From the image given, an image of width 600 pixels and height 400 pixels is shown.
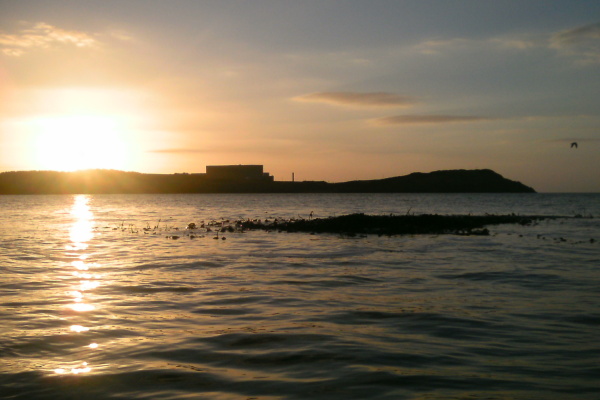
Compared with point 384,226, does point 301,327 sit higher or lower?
lower

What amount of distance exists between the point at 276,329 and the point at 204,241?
2190 cm

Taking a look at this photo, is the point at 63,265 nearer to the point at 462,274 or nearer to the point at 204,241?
the point at 204,241

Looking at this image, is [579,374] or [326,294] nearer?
[579,374]

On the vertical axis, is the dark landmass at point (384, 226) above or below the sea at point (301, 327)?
above

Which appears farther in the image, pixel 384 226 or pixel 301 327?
pixel 384 226

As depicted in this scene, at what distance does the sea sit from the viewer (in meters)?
8.52

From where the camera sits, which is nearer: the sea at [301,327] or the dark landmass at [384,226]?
the sea at [301,327]

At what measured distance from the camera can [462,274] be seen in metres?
19.6

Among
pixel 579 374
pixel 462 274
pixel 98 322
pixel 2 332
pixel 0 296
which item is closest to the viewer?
pixel 579 374

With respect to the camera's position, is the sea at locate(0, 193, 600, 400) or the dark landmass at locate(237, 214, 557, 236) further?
the dark landmass at locate(237, 214, 557, 236)

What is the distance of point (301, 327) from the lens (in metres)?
12.0

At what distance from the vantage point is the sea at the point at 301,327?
852 centimetres

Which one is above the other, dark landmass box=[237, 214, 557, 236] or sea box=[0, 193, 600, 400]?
dark landmass box=[237, 214, 557, 236]

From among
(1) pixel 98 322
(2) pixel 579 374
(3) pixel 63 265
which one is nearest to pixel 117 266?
(3) pixel 63 265
